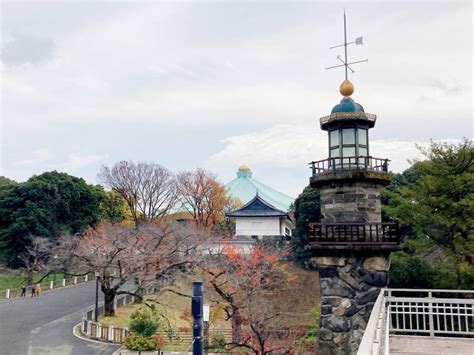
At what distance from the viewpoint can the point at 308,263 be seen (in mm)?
33656

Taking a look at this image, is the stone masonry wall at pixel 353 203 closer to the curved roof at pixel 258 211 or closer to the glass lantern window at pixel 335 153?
the glass lantern window at pixel 335 153

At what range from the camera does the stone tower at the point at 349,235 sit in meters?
14.3

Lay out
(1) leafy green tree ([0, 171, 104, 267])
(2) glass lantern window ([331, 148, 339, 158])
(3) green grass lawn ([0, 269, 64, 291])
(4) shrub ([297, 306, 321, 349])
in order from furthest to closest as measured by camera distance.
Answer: (1) leafy green tree ([0, 171, 104, 267]), (3) green grass lawn ([0, 269, 64, 291]), (4) shrub ([297, 306, 321, 349]), (2) glass lantern window ([331, 148, 339, 158])

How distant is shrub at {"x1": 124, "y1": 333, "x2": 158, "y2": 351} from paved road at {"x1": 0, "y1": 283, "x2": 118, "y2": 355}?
2.52 feet

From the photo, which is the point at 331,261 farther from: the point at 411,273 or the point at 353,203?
the point at 411,273

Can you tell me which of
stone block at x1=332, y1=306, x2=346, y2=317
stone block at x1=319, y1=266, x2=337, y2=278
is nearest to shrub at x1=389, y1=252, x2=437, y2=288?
stone block at x1=332, y1=306, x2=346, y2=317

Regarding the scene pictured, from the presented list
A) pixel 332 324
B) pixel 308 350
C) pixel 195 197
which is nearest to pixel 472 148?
pixel 332 324

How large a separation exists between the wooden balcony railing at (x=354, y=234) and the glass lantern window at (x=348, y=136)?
289 cm

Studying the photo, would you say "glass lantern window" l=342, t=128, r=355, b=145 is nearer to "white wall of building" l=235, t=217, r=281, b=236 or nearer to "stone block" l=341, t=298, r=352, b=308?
"stone block" l=341, t=298, r=352, b=308

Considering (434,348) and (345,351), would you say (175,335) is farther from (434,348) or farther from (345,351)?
(434,348)

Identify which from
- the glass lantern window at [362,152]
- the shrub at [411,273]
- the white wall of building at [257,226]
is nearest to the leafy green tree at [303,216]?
the white wall of building at [257,226]

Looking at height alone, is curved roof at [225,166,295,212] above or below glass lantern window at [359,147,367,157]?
above

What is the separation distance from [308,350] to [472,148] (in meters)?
11.1

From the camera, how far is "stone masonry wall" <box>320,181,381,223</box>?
14.8m
